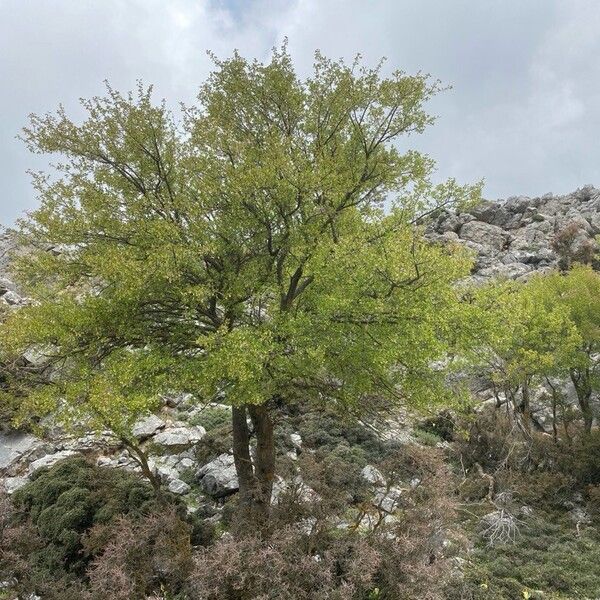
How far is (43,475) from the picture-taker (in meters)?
14.7

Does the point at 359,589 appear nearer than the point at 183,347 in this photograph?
Yes

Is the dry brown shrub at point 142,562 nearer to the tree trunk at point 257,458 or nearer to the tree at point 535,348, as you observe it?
the tree trunk at point 257,458

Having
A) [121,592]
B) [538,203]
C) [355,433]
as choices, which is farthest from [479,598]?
[538,203]

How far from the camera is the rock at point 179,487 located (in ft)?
51.1

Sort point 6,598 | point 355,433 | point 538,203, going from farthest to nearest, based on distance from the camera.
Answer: point 538,203, point 355,433, point 6,598

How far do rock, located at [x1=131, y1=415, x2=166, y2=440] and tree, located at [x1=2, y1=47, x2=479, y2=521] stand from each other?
833 cm

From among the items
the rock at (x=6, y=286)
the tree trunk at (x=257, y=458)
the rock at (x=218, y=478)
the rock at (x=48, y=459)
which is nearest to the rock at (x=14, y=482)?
the rock at (x=48, y=459)

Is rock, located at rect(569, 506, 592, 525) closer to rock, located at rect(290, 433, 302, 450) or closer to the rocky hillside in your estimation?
rock, located at rect(290, 433, 302, 450)

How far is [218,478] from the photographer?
50.8 feet

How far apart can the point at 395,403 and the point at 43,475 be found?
10.8m

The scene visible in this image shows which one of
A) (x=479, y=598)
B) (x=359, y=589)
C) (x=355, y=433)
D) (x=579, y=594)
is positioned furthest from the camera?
(x=355, y=433)

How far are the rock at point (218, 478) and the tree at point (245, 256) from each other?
3.13 meters

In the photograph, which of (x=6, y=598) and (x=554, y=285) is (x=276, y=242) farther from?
(x=554, y=285)

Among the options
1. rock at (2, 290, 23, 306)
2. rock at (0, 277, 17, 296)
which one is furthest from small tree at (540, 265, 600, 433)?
rock at (0, 277, 17, 296)
